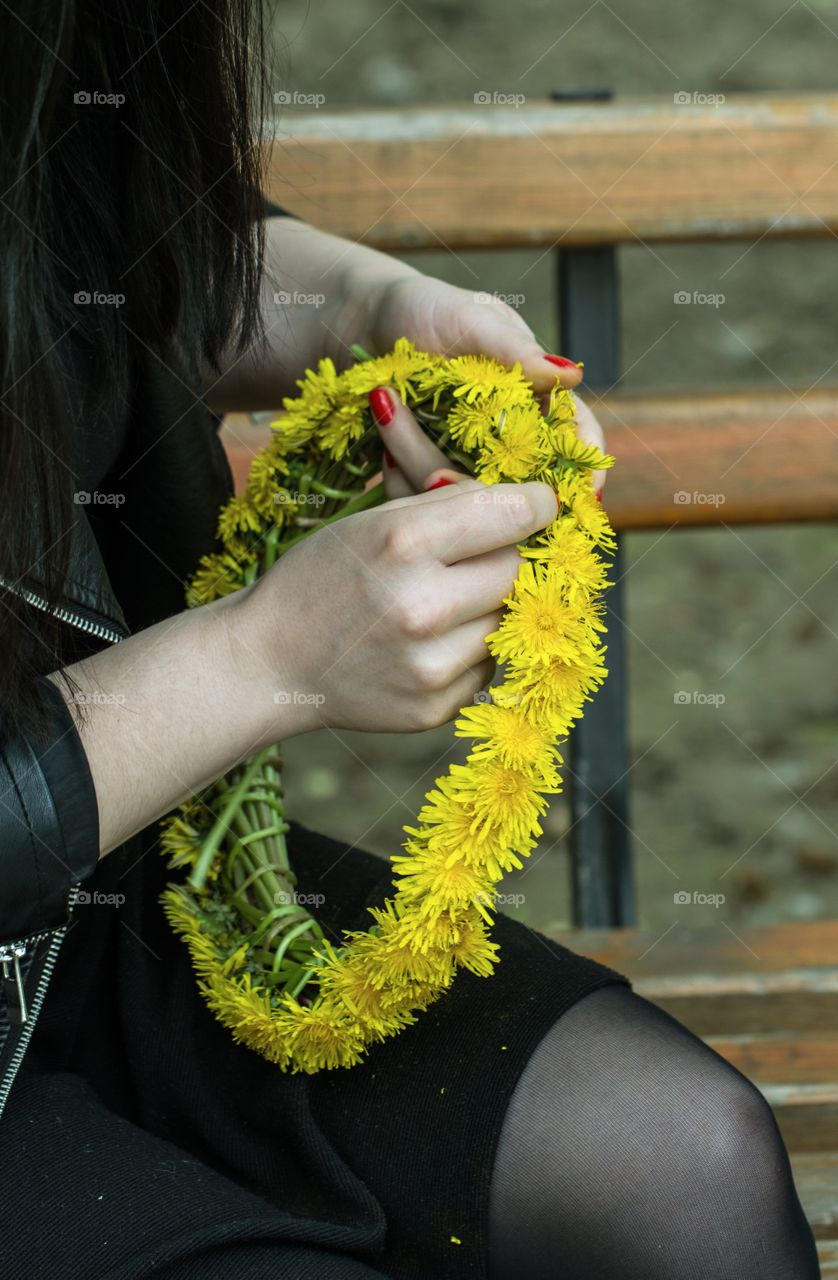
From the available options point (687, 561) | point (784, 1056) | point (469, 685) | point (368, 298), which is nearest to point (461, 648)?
point (469, 685)

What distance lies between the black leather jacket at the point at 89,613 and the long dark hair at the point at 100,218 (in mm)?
26

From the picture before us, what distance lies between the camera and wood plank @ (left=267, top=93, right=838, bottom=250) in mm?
1466

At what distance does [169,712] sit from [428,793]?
151mm

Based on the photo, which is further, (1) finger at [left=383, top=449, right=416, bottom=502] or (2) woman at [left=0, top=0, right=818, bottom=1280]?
(1) finger at [left=383, top=449, right=416, bottom=502]

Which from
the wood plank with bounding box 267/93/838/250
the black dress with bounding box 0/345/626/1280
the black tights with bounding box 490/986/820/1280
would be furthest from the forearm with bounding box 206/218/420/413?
the black tights with bounding box 490/986/820/1280

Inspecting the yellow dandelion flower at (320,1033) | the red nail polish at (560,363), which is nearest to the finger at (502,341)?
the red nail polish at (560,363)

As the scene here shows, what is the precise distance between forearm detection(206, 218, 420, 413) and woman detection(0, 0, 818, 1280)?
17 cm

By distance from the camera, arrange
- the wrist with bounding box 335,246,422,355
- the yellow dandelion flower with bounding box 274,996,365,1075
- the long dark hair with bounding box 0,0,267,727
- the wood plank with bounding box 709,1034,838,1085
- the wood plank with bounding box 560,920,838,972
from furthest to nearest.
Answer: the wood plank with bounding box 560,920,838,972
the wood plank with bounding box 709,1034,838,1085
the wrist with bounding box 335,246,422,355
the yellow dandelion flower with bounding box 274,996,365,1075
the long dark hair with bounding box 0,0,267,727

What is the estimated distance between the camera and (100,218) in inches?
32.4

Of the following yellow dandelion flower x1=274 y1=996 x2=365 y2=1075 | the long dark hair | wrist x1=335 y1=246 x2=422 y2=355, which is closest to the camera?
the long dark hair

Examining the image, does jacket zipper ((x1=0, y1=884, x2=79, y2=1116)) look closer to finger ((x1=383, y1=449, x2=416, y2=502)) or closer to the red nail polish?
finger ((x1=383, y1=449, x2=416, y2=502))

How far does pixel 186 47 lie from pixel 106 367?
0.19 metres

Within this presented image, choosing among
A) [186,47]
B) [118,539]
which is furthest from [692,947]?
[186,47]

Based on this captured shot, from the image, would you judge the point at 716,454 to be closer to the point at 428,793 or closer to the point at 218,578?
the point at 218,578
